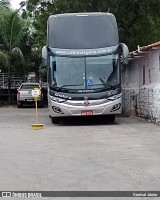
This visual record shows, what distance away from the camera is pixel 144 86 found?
1977 centimetres

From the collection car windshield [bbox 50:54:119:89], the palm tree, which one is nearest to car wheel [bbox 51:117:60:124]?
car windshield [bbox 50:54:119:89]

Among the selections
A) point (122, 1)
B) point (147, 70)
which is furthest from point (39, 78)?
point (147, 70)

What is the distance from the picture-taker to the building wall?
1786 centimetres

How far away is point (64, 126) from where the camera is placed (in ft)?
56.4

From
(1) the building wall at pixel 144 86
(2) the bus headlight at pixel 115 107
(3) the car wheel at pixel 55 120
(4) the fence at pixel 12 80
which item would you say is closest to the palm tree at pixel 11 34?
(4) the fence at pixel 12 80

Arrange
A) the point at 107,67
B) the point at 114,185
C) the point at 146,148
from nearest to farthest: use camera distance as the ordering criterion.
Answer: the point at 114,185 → the point at 146,148 → the point at 107,67

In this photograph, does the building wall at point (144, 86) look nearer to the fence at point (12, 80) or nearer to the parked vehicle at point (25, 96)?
the parked vehicle at point (25, 96)

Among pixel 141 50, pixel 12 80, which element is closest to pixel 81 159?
pixel 141 50

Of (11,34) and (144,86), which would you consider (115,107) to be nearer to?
(144,86)

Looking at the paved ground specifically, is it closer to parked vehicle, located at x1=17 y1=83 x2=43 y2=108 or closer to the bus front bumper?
the bus front bumper

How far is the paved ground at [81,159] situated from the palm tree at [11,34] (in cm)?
1738

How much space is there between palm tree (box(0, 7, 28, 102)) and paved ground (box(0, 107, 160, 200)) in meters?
17.4

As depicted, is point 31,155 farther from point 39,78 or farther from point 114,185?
point 39,78

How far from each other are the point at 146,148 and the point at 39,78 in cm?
2792
